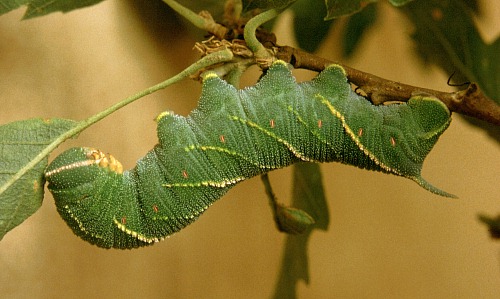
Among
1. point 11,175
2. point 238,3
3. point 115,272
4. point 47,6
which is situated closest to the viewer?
point 11,175

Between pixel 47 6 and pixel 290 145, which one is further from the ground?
pixel 47 6

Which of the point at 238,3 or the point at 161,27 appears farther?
the point at 161,27

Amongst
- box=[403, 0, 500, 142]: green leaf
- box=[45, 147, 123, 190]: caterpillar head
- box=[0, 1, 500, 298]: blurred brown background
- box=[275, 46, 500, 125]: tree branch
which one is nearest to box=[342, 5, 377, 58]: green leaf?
box=[0, 1, 500, 298]: blurred brown background

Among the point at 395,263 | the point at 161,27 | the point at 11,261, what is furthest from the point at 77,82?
the point at 395,263

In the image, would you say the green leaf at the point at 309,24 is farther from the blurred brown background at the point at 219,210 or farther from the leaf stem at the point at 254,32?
the leaf stem at the point at 254,32

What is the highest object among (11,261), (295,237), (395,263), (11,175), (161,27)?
(11,175)

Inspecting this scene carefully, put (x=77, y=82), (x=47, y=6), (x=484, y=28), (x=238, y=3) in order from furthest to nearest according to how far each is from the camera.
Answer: (x=484, y=28), (x=77, y=82), (x=238, y=3), (x=47, y=6)

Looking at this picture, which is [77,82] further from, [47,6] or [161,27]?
[47,6]

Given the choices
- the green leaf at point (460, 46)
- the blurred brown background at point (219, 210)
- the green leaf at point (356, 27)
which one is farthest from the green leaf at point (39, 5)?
the green leaf at point (356, 27)
